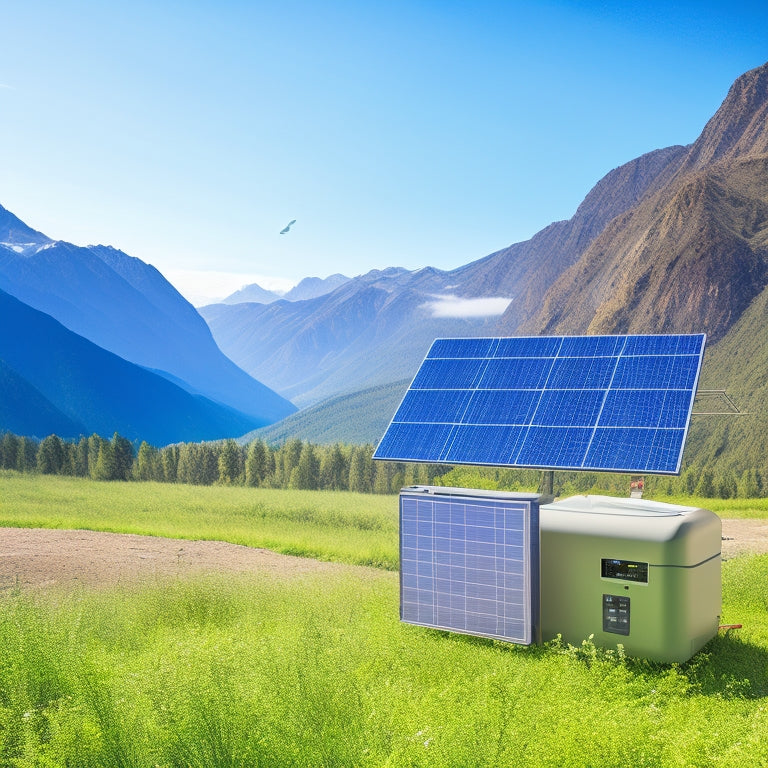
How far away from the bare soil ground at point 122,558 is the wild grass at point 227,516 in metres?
1.15

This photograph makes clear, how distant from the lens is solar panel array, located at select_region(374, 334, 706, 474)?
10828 mm

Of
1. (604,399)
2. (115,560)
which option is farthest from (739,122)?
(115,560)

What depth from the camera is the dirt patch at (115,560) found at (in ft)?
52.4

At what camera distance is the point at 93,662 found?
752 cm

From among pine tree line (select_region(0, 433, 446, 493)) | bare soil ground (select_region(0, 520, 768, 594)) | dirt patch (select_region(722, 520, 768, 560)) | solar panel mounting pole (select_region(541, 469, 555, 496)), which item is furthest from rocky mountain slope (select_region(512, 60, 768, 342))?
solar panel mounting pole (select_region(541, 469, 555, 496))

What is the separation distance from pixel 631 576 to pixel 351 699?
4378 millimetres

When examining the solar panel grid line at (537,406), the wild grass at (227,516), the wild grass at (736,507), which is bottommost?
the wild grass at (736,507)

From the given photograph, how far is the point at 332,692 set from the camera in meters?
7.18

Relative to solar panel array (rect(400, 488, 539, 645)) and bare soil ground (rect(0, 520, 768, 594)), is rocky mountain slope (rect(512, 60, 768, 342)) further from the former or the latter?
solar panel array (rect(400, 488, 539, 645))

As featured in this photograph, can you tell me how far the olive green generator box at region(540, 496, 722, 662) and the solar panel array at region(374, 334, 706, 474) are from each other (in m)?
0.81

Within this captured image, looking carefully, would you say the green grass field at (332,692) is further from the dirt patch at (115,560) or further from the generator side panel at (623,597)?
the dirt patch at (115,560)

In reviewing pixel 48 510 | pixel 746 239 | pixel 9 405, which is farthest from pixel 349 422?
pixel 48 510

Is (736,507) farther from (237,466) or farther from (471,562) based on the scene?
(237,466)

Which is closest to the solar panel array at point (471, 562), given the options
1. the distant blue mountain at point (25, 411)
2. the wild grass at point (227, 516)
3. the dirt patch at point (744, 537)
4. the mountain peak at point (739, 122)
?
the wild grass at point (227, 516)
